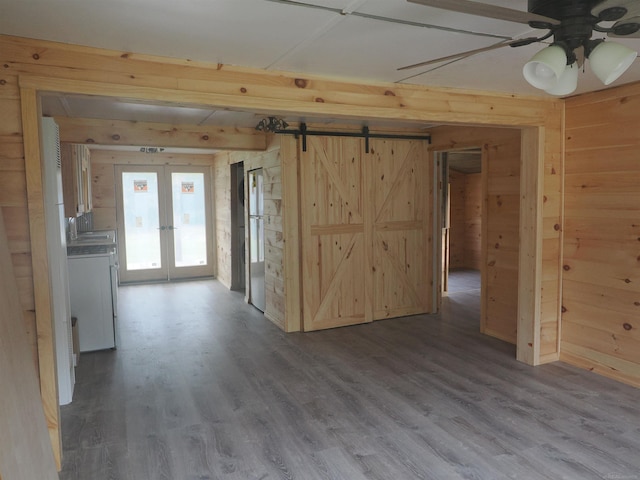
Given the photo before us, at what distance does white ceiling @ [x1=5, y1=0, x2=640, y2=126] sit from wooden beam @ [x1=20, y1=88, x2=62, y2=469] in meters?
0.39

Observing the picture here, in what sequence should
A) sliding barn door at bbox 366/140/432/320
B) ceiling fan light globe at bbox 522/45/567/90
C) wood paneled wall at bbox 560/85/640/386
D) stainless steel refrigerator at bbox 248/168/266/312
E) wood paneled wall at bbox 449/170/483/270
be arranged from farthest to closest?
wood paneled wall at bbox 449/170/483/270, stainless steel refrigerator at bbox 248/168/266/312, sliding barn door at bbox 366/140/432/320, wood paneled wall at bbox 560/85/640/386, ceiling fan light globe at bbox 522/45/567/90

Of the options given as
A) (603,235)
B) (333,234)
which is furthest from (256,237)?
(603,235)

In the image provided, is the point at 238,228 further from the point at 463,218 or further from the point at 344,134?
the point at 463,218

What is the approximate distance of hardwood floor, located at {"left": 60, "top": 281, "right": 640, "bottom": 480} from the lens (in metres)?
2.64

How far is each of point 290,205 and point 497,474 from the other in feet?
10.9

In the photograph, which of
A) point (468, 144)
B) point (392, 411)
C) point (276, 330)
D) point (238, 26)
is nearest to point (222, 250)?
point (276, 330)

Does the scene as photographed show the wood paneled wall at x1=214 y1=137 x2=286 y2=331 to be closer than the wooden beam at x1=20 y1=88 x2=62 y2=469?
No

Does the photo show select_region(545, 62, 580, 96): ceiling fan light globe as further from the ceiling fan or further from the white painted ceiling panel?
the white painted ceiling panel

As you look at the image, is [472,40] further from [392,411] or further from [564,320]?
[564,320]

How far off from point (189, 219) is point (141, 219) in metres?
0.83

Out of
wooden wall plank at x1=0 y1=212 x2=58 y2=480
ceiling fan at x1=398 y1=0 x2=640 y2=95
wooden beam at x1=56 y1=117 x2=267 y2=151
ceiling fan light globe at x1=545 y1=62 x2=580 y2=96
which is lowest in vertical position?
wooden wall plank at x1=0 y1=212 x2=58 y2=480

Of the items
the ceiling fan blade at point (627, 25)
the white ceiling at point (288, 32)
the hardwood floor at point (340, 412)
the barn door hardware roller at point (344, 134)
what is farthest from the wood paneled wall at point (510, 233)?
the ceiling fan blade at point (627, 25)

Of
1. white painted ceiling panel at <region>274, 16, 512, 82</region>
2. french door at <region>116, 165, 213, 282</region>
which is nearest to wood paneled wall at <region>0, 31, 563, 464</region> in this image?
white painted ceiling panel at <region>274, 16, 512, 82</region>

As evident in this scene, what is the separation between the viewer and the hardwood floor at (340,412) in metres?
2.64
